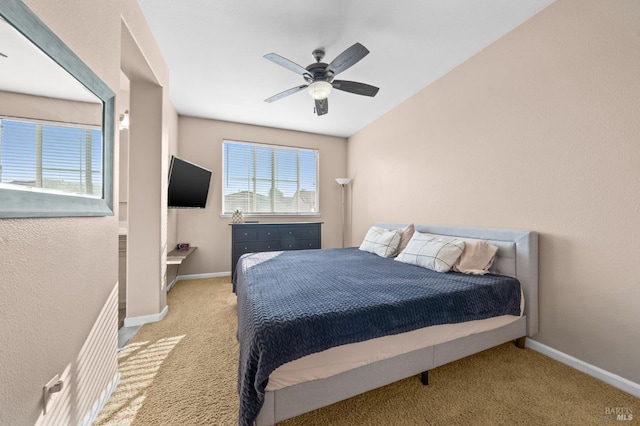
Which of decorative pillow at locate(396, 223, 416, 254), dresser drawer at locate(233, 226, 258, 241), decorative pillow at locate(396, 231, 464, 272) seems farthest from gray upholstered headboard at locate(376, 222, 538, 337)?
dresser drawer at locate(233, 226, 258, 241)

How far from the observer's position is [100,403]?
1.41m

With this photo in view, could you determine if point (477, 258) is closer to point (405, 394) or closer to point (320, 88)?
point (405, 394)

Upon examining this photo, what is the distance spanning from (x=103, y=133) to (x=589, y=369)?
3.56m

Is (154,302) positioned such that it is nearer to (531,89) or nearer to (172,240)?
(172,240)

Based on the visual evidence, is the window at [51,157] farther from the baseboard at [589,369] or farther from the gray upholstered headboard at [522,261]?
the baseboard at [589,369]

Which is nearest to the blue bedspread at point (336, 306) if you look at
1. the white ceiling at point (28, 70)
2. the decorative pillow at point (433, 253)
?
the decorative pillow at point (433, 253)

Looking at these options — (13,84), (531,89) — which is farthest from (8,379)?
(531,89)

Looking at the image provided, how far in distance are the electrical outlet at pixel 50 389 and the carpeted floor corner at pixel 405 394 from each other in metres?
0.50

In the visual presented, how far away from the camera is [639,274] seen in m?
1.52

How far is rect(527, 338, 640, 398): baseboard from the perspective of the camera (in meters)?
1.54

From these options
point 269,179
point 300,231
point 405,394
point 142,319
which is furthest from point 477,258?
point 269,179

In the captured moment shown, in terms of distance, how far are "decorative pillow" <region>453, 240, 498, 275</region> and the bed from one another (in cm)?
9

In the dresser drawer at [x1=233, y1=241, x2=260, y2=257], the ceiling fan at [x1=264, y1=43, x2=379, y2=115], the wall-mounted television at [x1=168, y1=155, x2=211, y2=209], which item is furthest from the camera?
the dresser drawer at [x1=233, y1=241, x2=260, y2=257]

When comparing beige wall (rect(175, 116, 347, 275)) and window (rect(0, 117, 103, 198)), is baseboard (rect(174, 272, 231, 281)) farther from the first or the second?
window (rect(0, 117, 103, 198))
